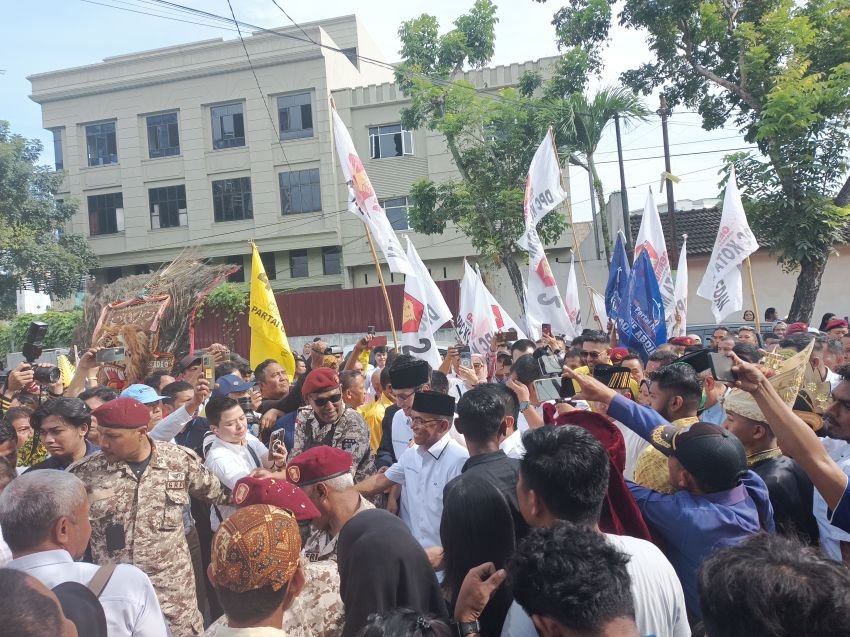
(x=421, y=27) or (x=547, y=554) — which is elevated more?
(x=421, y=27)

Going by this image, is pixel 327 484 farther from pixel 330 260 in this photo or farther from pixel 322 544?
pixel 330 260

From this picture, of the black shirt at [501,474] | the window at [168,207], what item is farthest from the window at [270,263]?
the black shirt at [501,474]

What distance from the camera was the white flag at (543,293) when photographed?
32.2ft

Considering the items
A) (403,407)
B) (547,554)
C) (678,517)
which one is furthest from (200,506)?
(547,554)

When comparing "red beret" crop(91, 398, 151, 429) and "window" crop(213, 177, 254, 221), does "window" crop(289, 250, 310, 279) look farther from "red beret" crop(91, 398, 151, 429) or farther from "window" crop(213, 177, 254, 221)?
"red beret" crop(91, 398, 151, 429)

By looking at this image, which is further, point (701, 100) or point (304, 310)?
point (304, 310)

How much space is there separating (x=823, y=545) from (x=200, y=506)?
3.69 m

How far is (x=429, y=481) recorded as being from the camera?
12.7 feet

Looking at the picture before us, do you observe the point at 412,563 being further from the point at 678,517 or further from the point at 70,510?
the point at 70,510

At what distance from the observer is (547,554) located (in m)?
1.84

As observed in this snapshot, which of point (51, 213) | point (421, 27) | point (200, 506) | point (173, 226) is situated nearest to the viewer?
point (200, 506)

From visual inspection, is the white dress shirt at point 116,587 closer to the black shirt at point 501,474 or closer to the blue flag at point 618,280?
the black shirt at point 501,474

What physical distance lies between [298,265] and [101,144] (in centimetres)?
1116

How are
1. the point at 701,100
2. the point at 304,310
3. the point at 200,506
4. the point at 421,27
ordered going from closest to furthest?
the point at 200,506
the point at 701,100
the point at 421,27
the point at 304,310
